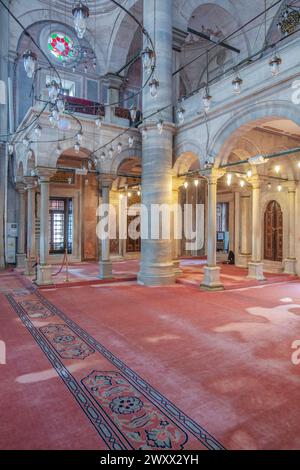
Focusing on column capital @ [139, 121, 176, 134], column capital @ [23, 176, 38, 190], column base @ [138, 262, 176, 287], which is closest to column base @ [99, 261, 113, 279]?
column base @ [138, 262, 176, 287]

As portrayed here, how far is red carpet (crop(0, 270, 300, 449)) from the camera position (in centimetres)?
288

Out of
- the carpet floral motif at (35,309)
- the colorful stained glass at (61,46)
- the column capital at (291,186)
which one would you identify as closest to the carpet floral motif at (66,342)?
the carpet floral motif at (35,309)

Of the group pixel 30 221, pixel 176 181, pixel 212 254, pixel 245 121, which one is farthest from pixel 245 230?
pixel 30 221

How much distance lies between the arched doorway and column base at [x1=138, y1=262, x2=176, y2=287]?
5.10 m

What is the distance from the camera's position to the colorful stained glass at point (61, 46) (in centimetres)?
1436

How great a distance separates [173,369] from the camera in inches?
164

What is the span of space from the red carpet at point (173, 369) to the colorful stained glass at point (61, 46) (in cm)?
1225

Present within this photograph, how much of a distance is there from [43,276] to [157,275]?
141 inches

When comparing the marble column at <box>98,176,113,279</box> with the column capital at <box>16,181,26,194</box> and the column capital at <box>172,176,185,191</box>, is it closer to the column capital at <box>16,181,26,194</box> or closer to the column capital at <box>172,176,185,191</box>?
the column capital at <box>172,176,185,191</box>

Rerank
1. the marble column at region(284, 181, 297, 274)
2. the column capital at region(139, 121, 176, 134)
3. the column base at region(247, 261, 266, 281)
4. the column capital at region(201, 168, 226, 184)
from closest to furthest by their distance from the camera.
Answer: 1. the column capital at region(201, 168, 226, 184)
2. the column capital at region(139, 121, 176, 134)
3. the column base at region(247, 261, 266, 281)
4. the marble column at region(284, 181, 297, 274)

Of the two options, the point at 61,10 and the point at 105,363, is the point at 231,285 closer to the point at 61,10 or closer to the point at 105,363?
the point at 105,363

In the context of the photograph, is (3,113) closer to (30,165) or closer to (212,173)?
(30,165)

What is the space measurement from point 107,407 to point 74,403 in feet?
1.20
